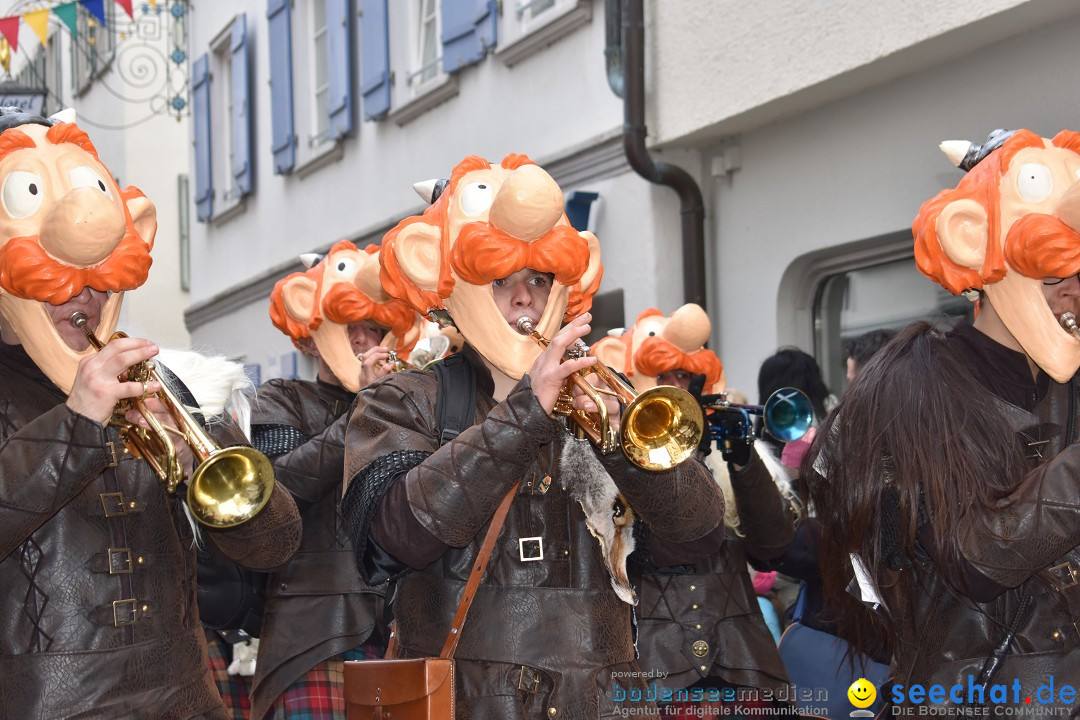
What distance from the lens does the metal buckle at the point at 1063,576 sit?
328cm

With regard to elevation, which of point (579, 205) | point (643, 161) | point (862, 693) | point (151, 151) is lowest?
point (862, 693)

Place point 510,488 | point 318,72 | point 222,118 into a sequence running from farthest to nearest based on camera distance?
point 222,118, point 318,72, point 510,488

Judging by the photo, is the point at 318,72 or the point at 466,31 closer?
the point at 466,31

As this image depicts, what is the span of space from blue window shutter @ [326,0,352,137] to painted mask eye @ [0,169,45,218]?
9889 mm

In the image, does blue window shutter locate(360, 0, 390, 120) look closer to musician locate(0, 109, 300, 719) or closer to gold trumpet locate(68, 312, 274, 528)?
musician locate(0, 109, 300, 719)

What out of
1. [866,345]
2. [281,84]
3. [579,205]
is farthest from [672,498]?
[281,84]

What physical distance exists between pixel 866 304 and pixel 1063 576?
5069 millimetres

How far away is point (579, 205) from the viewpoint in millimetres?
9312

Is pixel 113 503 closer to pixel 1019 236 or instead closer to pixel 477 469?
pixel 477 469

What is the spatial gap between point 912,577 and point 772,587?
9.48 feet

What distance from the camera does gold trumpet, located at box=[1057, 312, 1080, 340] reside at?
3500 millimetres

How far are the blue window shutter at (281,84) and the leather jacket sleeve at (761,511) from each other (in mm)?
10526

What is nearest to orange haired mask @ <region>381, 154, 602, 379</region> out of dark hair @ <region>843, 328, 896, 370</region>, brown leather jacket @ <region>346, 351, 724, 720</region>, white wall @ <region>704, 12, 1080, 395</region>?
brown leather jacket @ <region>346, 351, 724, 720</region>

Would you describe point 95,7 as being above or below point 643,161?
above
